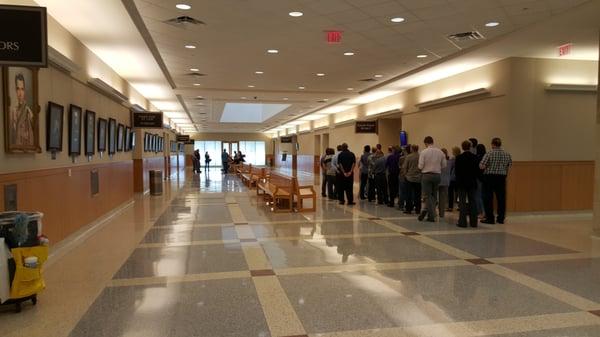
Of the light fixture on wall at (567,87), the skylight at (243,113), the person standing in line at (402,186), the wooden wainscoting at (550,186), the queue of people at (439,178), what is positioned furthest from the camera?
the skylight at (243,113)

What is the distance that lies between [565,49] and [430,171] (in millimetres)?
3499

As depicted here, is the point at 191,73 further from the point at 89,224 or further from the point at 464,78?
the point at 464,78

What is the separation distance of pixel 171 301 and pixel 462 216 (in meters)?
5.52

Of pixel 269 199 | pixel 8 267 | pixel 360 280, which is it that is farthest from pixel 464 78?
pixel 8 267

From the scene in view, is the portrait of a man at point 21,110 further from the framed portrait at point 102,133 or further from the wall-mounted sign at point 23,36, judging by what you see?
the framed portrait at point 102,133

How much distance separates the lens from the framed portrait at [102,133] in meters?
8.28

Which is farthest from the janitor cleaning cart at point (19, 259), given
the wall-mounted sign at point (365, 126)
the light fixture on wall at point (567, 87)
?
the wall-mounted sign at point (365, 126)

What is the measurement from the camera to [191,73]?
10922mm

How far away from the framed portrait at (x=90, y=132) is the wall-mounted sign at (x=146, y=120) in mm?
3940

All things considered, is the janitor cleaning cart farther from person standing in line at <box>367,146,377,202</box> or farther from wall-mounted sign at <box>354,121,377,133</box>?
wall-mounted sign at <box>354,121,377,133</box>

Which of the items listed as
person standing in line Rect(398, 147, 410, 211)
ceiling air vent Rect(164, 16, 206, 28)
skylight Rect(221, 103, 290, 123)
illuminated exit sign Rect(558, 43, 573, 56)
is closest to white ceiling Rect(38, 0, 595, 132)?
ceiling air vent Rect(164, 16, 206, 28)

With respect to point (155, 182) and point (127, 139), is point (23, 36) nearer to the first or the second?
point (127, 139)

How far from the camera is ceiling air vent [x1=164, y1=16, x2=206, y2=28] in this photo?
6461 mm

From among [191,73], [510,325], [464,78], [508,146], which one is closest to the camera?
[510,325]
